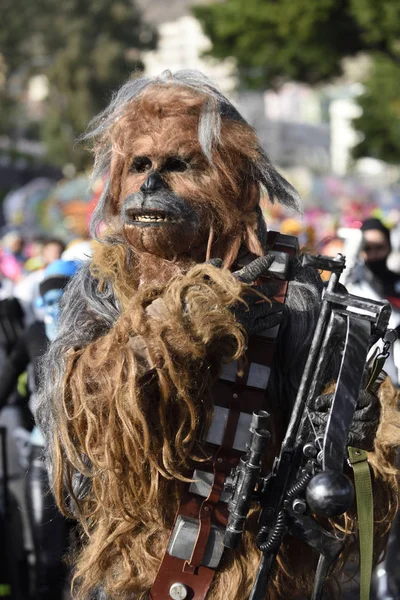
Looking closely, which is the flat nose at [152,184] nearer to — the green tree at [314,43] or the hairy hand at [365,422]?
the hairy hand at [365,422]

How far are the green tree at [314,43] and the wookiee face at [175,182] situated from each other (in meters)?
19.0

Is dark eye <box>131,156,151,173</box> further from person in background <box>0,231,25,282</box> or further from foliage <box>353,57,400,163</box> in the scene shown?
foliage <box>353,57,400,163</box>

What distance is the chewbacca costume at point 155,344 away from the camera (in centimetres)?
229

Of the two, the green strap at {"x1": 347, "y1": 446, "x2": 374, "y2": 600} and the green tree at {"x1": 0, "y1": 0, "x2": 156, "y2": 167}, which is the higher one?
the green tree at {"x1": 0, "y1": 0, "x2": 156, "y2": 167}

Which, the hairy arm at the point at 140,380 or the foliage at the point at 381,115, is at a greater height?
the foliage at the point at 381,115

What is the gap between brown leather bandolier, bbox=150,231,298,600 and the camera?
245 cm

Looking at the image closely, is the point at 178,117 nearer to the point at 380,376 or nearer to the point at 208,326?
the point at 208,326

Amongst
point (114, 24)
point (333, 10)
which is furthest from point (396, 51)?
point (114, 24)

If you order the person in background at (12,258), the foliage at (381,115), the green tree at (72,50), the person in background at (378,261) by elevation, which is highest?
the green tree at (72,50)

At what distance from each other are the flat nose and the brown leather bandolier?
356 millimetres

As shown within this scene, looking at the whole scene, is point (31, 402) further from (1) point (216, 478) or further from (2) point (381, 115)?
(2) point (381, 115)

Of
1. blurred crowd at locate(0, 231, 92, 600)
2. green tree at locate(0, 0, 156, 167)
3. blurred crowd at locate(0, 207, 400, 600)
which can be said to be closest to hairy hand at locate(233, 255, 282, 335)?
blurred crowd at locate(0, 207, 400, 600)

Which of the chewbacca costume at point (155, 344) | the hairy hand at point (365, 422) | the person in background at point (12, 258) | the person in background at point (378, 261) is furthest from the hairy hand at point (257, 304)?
the person in background at point (12, 258)

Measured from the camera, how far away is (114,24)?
152 ft
